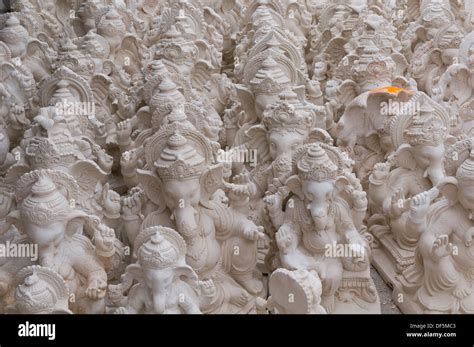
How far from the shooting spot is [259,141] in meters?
4.71

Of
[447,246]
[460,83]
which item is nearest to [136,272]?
[447,246]

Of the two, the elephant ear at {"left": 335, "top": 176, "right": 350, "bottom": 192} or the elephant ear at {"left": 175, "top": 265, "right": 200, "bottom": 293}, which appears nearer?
the elephant ear at {"left": 175, "top": 265, "right": 200, "bottom": 293}

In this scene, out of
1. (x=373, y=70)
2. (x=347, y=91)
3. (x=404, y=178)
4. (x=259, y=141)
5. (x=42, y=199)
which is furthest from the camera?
(x=347, y=91)

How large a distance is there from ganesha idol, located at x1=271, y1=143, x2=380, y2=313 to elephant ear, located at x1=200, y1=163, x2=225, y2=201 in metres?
0.33

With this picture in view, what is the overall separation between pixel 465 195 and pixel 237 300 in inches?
47.4

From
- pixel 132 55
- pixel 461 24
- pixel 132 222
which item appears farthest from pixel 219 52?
pixel 132 222

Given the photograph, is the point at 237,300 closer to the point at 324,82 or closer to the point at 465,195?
the point at 465,195

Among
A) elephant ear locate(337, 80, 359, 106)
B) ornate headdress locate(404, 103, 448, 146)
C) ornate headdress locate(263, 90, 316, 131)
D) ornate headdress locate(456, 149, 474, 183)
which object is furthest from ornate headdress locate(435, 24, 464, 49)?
ornate headdress locate(456, 149, 474, 183)

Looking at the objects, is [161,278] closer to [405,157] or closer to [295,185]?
[295,185]

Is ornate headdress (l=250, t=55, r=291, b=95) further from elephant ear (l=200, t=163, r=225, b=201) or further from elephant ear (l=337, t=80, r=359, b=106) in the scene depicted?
elephant ear (l=200, t=163, r=225, b=201)

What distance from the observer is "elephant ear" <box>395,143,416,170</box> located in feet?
14.6

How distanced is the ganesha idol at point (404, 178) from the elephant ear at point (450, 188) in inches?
14.7

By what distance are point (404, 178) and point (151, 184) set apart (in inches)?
58.4

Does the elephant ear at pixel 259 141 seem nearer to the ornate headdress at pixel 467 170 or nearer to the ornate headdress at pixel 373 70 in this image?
the ornate headdress at pixel 373 70
